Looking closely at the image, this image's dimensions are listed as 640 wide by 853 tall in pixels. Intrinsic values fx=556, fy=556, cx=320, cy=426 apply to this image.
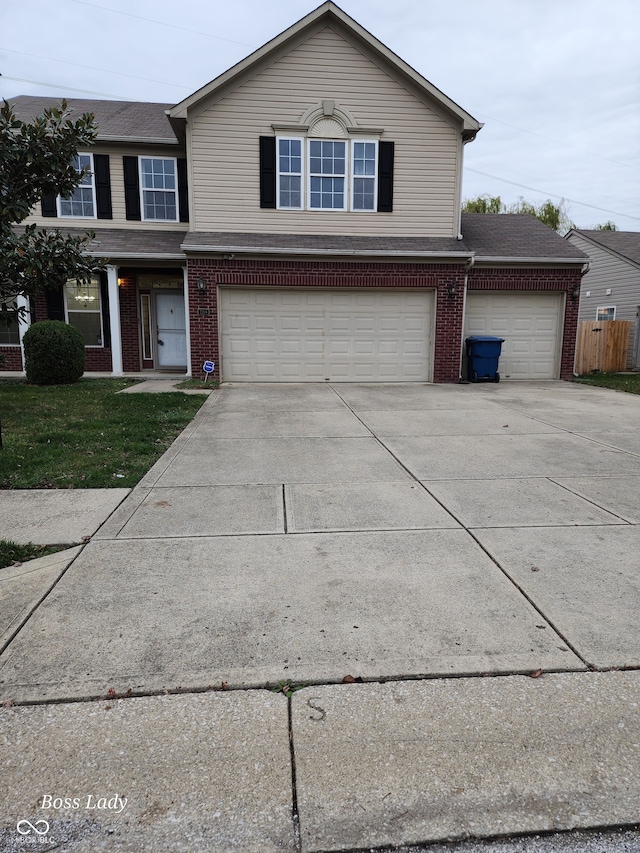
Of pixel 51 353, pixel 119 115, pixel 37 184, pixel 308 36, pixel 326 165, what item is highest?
pixel 308 36

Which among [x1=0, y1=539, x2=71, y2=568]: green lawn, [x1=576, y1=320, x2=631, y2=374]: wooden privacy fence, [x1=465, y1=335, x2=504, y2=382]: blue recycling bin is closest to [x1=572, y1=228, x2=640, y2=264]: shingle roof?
[x1=576, y1=320, x2=631, y2=374]: wooden privacy fence

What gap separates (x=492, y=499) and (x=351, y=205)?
1042 centimetres

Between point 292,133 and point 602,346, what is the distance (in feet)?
42.0

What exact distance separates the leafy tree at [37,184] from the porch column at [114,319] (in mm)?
6225

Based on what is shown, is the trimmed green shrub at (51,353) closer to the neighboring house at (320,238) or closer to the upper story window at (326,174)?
the neighboring house at (320,238)

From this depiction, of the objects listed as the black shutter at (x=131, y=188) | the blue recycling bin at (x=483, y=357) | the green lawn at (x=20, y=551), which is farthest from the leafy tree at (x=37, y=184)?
the blue recycling bin at (x=483, y=357)

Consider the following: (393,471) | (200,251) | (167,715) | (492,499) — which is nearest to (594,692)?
(167,715)

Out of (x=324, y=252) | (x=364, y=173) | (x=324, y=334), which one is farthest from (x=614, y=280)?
(x=324, y=252)

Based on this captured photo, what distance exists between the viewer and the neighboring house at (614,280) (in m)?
20.9

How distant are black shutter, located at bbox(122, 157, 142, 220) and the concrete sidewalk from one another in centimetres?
1202

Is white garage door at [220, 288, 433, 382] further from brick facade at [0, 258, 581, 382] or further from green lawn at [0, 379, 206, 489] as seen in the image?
green lawn at [0, 379, 206, 489]

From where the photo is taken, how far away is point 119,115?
16.0 m

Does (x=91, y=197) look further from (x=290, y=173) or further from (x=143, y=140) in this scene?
(x=290, y=173)

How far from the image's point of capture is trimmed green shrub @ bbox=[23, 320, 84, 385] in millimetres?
12109
